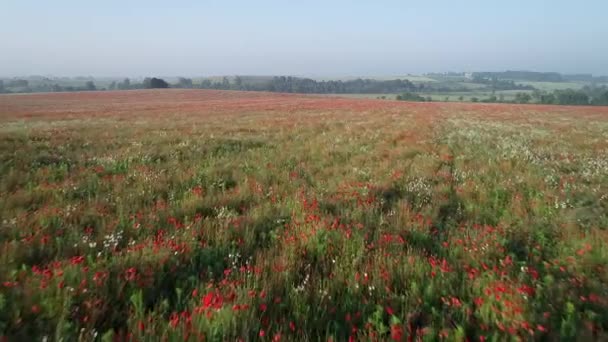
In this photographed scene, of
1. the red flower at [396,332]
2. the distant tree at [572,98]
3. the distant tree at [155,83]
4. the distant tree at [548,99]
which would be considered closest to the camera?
the red flower at [396,332]

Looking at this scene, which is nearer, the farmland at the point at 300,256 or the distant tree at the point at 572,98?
the farmland at the point at 300,256

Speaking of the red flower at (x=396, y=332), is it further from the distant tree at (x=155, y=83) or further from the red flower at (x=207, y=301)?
the distant tree at (x=155, y=83)

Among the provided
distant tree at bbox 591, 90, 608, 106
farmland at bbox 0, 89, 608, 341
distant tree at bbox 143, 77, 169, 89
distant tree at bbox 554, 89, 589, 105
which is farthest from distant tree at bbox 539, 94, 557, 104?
distant tree at bbox 143, 77, 169, 89

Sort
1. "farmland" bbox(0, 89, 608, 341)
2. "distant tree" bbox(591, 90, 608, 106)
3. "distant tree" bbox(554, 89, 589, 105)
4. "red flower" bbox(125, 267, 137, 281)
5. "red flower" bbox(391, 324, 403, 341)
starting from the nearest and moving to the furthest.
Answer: "red flower" bbox(391, 324, 403, 341)
"farmland" bbox(0, 89, 608, 341)
"red flower" bbox(125, 267, 137, 281)
"distant tree" bbox(591, 90, 608, 106)
"distant tree" bbox(554, 89, 589, 105)

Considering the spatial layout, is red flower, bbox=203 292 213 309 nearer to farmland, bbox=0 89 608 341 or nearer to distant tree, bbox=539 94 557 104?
farmland, bbox=0 89 608 341

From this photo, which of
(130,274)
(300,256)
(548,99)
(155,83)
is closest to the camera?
(130,274)

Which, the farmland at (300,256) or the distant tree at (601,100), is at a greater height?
the farmland at (300,256)

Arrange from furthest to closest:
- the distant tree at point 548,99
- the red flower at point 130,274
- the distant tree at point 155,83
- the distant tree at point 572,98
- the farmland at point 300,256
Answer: the distant tree at point 155,83
the distant tree at point 572,98
the distant tree at point 548,99
the red flower at point 130,274
the farmland at point 300,256

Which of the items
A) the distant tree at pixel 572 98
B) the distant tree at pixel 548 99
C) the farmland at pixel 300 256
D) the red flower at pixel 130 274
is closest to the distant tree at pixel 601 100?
the distant tree at pixel 572 98

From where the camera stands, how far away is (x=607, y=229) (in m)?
4.68

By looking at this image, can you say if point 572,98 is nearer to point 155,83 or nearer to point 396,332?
point 396,332

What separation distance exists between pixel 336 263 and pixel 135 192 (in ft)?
15.1

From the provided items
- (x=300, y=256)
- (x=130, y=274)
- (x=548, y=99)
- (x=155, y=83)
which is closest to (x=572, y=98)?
(x=548, y=99)

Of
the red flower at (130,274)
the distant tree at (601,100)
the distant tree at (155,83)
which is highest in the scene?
the distant tree at (155,83)
